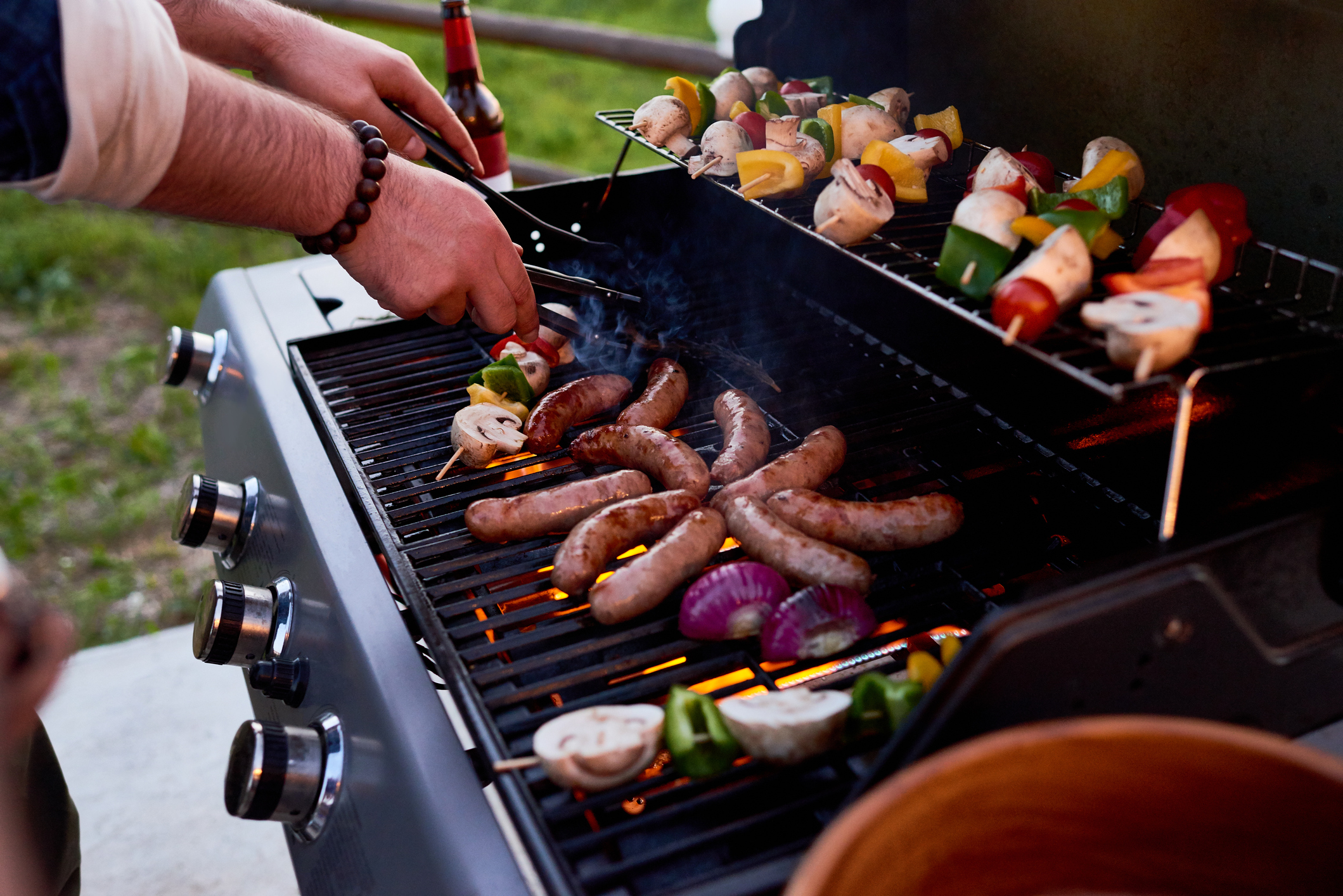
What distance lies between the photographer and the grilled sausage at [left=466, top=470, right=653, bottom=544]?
6.40 feet

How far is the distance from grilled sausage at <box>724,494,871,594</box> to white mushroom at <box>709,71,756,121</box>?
1257 mm

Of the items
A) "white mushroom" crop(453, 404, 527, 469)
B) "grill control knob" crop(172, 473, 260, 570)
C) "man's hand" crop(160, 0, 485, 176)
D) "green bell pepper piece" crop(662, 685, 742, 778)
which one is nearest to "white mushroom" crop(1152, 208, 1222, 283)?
"green bell pepper piece" crop(662, 685, 742, 778)

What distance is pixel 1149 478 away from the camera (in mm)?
1916

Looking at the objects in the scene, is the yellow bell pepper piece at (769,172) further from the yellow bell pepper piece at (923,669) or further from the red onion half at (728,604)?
the yellow bell pepper piece at (923,669)

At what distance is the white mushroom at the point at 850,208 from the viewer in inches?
74.9

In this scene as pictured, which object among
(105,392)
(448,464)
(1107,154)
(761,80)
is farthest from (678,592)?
(105,392)

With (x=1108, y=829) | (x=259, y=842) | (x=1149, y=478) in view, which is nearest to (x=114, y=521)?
(x=259, y=842)

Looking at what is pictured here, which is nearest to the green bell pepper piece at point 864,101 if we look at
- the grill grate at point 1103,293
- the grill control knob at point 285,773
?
the grill grate at point 1103,293

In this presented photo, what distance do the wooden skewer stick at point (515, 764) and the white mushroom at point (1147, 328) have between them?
957 mm

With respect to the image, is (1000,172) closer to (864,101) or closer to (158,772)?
(864,101)

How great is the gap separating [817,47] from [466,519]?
172 centimetres

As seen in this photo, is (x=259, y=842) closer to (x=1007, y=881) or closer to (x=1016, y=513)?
(x=1016, y=513)

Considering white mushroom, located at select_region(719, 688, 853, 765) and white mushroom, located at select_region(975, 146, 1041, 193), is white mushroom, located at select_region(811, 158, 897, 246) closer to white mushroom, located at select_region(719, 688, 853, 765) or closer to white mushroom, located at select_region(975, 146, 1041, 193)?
white mushroom, located at select_region(975, 146, 1041, 193)

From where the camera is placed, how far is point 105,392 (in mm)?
5910
